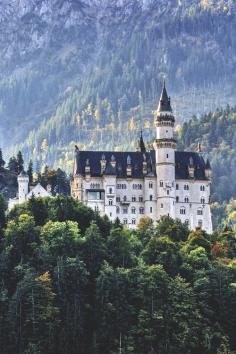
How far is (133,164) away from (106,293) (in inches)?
1494

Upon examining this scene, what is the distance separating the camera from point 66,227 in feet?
340

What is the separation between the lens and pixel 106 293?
3804 inches

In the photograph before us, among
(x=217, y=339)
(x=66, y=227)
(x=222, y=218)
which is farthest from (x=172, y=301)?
(x=222, y=218)

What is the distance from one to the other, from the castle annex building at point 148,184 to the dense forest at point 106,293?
20.4m

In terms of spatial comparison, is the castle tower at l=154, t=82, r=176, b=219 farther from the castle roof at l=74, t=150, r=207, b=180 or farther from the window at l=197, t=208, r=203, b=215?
the window at l=197, t=208, r=203, b=215

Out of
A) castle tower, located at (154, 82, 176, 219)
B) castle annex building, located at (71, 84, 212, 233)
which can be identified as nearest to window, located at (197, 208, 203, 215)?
castle annex building, located at (71, 84, 212, 233)

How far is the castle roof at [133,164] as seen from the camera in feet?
431

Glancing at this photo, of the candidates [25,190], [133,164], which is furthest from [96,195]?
[25,190]

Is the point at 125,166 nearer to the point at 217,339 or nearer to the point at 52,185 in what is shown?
the point at 52,185

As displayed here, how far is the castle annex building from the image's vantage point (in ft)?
427

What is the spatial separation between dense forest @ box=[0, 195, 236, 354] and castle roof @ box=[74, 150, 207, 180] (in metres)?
22.0

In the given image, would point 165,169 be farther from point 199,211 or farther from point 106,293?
point 106,293

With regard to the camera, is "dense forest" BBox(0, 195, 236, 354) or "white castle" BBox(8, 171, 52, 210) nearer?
"dense forest" BBox(0, 195, 236, 354)

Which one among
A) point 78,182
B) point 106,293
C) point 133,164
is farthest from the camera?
point 133,164
